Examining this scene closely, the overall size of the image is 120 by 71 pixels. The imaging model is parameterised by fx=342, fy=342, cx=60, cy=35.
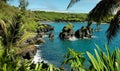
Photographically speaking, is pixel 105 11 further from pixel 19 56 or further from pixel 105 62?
pixel 19 56

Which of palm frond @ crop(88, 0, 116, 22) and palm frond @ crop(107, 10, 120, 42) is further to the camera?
palm frond @ crop(107, 10, 120, 42)

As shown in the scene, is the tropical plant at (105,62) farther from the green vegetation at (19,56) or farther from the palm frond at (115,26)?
the palm frond at (115,26)

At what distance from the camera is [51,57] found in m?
53.8

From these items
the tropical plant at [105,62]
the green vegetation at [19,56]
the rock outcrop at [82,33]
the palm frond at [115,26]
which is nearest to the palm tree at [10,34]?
the green vegetation at [19,56]

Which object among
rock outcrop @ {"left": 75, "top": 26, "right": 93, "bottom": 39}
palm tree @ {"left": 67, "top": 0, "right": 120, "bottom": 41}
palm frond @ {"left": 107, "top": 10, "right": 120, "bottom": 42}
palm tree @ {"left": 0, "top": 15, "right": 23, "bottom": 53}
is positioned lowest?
rock outcrop @ {"left": 75, "top": 26, "right": 93, "bottom": 39}

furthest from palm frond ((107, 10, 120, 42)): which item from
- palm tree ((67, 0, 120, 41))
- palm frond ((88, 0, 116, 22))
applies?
palm frond ((88, 0, 116, 22))

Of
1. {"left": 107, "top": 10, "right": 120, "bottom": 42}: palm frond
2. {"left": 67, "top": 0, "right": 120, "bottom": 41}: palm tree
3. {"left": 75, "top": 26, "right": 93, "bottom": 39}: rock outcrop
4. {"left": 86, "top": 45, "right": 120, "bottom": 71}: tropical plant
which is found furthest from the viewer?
{"left": 75, "top": 26, "right": 93, "bottom": 39}: rock outcrop

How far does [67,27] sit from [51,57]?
31390 millimetres

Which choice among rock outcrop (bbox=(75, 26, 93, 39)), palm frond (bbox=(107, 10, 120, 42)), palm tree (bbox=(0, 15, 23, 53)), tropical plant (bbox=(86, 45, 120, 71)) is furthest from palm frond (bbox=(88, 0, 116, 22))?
rock outcrop (bbox=(75, 26, 93, 39))

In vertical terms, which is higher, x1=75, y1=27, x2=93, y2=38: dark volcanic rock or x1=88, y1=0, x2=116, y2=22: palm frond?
x1=88, y1=0, x2=116, y2=22: palm frond

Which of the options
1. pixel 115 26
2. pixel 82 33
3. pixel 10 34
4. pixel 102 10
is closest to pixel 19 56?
pixel 10 34

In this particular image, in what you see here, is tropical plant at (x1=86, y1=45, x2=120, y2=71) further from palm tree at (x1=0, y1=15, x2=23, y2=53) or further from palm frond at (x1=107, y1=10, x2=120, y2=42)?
palm tree at (x1=0, y1=15, x2=23, y2=53)

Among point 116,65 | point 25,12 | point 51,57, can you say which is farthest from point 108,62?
point 25,12

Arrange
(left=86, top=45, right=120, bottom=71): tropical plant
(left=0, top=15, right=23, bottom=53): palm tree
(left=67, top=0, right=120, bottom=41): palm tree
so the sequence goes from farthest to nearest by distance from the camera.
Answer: (left=0, top=15, right=23, bottom=53): palm tree, (left=67, top=0, right=120, bottom=41): palm tree, (left=86, top=45, right=120, bottom=71): tropical plant
